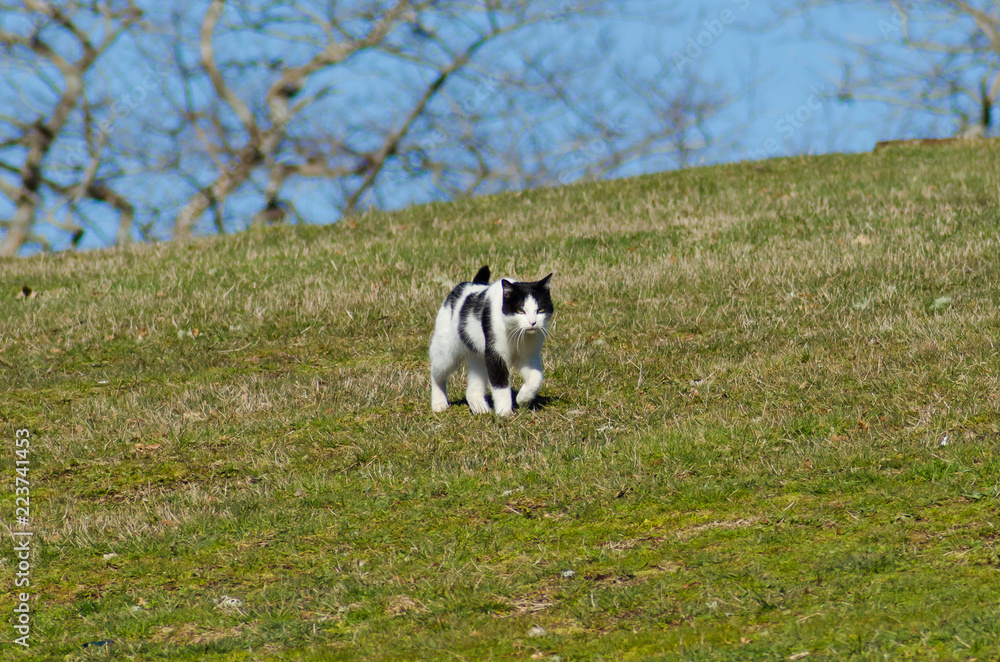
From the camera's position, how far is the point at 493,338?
766 cm

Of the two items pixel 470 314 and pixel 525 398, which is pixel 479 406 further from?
pixel 470 314

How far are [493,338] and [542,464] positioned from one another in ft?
3.85

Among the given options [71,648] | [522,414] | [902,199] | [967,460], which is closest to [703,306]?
[522,414]

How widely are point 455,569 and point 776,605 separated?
5.31 feet

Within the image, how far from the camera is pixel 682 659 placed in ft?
14.1

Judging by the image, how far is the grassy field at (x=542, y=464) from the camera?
4.85 meters

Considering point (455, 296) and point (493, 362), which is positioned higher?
point (455, 296)

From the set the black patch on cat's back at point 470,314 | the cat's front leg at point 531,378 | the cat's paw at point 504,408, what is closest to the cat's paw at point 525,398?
the cat's front leg at point 531,378

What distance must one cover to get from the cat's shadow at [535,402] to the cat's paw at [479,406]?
0.23 metres

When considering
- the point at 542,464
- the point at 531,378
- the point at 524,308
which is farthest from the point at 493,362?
the point at 542,464

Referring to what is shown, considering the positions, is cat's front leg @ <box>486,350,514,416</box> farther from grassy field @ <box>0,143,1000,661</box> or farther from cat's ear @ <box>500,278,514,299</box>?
cat's ear @ <box>500,278,514,299</box>

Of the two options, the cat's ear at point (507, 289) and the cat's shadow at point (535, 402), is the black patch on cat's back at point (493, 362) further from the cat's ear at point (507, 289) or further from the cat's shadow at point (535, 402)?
the cat's shadow at point (535, 402)

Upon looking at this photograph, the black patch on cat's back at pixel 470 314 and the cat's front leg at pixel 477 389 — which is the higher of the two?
the black patch on cat's back at pixel 470 314

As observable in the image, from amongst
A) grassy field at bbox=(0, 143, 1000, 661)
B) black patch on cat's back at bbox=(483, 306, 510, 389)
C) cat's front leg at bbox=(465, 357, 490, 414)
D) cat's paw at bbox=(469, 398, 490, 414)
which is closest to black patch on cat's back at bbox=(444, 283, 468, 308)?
cat's front leg at bbox=(465, 357, 490, 414)
